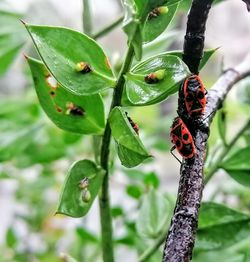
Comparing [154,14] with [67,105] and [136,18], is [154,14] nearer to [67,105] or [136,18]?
[136,18]

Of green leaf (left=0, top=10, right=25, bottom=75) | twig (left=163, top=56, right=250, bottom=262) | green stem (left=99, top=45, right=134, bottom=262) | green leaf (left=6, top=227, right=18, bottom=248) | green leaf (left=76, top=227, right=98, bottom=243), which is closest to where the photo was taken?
twig (left=163, top=56, right=250, bottom=262)

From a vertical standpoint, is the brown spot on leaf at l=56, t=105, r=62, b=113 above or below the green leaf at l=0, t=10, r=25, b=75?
below

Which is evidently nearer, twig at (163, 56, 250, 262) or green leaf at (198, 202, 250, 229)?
twig at (163, 56, 250, 262)

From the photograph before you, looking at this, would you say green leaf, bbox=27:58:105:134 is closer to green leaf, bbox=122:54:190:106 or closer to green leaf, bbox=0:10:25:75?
green leaf, bbox=122:54:190:106

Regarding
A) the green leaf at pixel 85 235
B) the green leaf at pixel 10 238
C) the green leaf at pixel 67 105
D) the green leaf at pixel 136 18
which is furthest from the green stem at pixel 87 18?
the green leaf at pixel 10 238

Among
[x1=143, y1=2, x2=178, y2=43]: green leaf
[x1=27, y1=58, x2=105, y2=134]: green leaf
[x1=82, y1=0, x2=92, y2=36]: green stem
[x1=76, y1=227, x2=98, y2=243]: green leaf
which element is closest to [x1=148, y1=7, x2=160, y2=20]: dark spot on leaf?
[x1=143, y1=2, x2=178, y2=43]: green leaf

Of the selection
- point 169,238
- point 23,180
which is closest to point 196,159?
point 169,238

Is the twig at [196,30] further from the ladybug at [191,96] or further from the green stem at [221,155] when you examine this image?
the green stem at [221,155]
